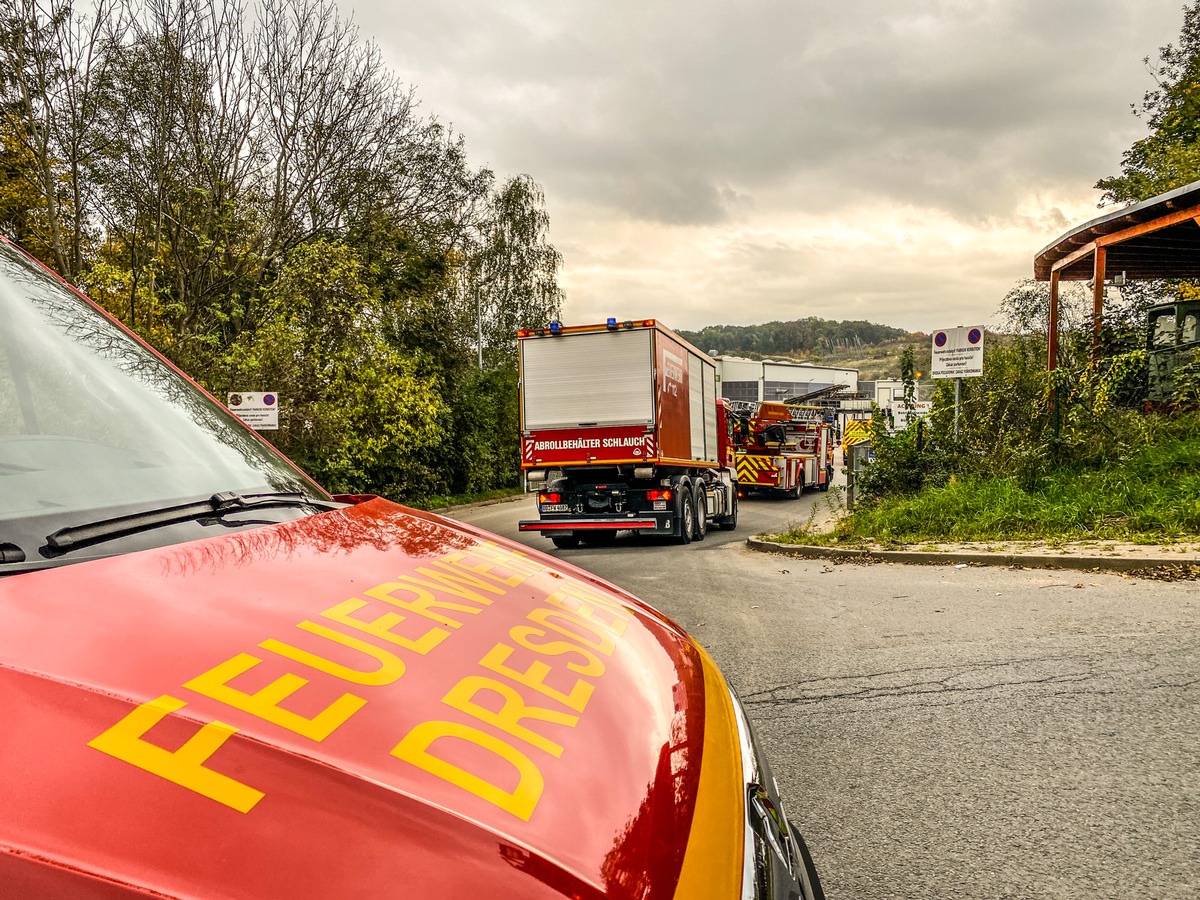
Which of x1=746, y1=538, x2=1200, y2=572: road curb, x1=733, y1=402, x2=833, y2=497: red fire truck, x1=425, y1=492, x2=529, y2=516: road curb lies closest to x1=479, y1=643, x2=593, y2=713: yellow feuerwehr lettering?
x1=746, y1=538, x2=1200, y2=572: road curb

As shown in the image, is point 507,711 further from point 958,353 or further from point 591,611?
point 958,353

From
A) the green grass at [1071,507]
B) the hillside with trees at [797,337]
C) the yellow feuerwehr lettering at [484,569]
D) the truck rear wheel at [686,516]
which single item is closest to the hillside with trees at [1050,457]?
the green grass at [1071,507]

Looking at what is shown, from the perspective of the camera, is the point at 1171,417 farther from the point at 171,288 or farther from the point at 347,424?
the point at 171,288

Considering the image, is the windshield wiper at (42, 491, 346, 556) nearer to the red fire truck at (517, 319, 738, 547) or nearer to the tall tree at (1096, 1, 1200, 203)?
the red fire truck at (517, 319, 738, 547)

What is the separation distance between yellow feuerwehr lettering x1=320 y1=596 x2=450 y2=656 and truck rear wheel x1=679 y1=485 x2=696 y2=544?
13909 millimetres

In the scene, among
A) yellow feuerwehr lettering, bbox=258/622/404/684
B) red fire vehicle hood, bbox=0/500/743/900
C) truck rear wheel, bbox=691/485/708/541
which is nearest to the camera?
red fire vehicle hood, bbox=0/500/743/900

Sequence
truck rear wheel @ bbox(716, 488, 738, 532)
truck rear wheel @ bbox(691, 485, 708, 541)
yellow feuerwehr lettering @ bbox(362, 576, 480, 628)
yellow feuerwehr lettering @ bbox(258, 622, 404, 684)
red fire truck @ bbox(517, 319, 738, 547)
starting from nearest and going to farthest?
yellow feuerwehr lettering @ bbox(258, 622, 404, 684), yellow feuerwehr lettering @ bbox(362, 576, 480, 628), red fire truck @ bbox(517, 319, 738, 547), truck rear wheel @ bbox(691, 485, 708, 541), truck rear wheel @ bbox(716, 488, 738, 532)

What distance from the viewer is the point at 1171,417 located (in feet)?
36.2

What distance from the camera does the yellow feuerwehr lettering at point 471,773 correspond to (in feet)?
3.57

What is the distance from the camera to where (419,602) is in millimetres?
1622

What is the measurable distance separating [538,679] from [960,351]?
483 inches

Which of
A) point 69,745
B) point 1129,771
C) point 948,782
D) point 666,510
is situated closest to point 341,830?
point 69,745

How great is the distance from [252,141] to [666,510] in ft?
35.4

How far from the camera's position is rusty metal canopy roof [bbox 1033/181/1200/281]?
37.6ft
